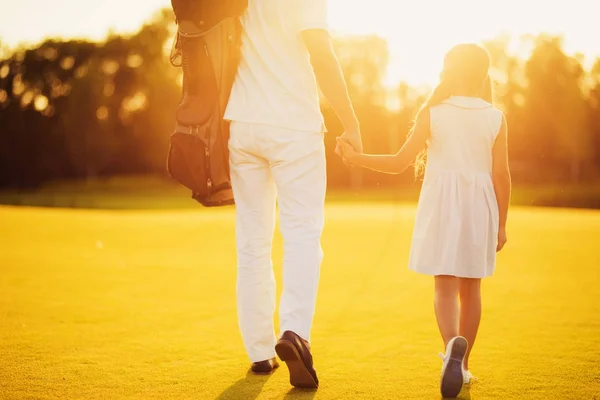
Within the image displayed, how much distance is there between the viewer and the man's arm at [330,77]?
132 inches

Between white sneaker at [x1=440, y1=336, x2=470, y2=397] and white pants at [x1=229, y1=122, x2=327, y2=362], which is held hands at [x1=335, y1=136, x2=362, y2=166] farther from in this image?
white sneaker at [x1=440, y1=336, x2=470, y2=397]

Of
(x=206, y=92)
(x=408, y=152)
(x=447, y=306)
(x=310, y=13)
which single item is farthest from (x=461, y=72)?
(x=206, y=92)

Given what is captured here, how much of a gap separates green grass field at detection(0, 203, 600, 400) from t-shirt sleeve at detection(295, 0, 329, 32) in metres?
1.75

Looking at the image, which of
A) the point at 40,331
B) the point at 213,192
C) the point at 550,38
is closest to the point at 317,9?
the point at 213,192

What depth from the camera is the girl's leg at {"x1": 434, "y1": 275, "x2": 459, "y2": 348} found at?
11.6ft

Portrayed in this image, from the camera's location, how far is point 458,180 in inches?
141

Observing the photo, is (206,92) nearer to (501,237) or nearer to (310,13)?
(310,13)

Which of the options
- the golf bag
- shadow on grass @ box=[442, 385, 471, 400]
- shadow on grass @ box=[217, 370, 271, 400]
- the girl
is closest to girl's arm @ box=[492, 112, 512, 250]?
the girl

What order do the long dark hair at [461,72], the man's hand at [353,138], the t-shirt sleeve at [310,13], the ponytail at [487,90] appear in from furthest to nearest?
the ponytail at [487,90] → the long dark hair at [461,72] → the man's hand at [353,138] → the t-shirt sleeve at [310,13]

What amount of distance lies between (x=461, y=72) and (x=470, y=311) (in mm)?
1250

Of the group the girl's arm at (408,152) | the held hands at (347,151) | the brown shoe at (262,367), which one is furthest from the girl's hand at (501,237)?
the brown shoe at (262,367)

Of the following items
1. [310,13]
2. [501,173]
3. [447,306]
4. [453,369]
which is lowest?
[453,369]

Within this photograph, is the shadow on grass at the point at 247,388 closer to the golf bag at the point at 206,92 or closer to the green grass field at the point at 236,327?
the green grass field at the point at 236,327

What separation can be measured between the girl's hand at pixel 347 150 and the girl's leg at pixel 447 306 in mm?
770
